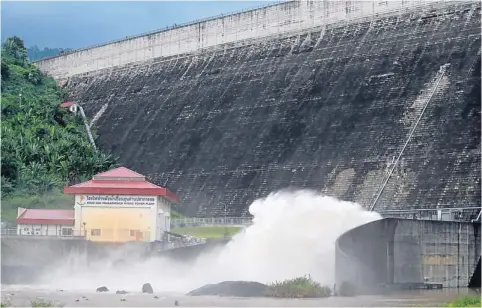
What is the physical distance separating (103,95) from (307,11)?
13.5 m

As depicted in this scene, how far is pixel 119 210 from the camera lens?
3247cm

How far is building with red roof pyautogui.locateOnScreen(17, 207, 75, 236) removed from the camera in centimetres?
3284

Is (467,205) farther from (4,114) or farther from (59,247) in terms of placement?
(4,114)

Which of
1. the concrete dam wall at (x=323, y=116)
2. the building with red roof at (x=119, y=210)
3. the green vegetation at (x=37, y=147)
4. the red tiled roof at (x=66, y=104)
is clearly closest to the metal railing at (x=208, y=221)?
the concrete dam wall at (x=323, y=116)

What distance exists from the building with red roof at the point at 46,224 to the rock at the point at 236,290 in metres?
10.9

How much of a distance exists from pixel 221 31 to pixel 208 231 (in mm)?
16709

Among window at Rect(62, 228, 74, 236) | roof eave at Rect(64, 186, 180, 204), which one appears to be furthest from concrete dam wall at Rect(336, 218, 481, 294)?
window at Rect(62, 228, 74, 236)

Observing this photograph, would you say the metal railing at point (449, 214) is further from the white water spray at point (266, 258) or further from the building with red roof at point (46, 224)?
the building with red roof at point (46, 224)

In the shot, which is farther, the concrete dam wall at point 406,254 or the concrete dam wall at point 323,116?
the concrete dam wall at point 323,116

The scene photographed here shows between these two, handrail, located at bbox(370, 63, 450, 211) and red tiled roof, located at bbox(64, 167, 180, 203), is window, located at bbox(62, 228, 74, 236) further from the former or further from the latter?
handrail, located at bbox(370, 63, 450, 211)

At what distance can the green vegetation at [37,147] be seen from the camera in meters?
37.9

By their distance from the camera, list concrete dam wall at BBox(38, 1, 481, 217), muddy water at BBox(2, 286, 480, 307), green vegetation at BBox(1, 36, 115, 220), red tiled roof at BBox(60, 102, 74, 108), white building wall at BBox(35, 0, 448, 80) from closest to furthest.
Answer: muddy water at BBox(2, 286, 480, 307) → concrete dam wall at BBox(38, 1, 481, 217) → green vegetation at BBox(1, 36, 115, 220) → white building wall at BBox(35, 0, 448, 80) → red tiled roof at BBox(60, 102, 74, 108)

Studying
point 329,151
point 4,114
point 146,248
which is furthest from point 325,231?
point 4,114

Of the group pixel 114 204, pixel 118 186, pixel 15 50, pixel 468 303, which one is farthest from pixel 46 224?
pixel 15 50
